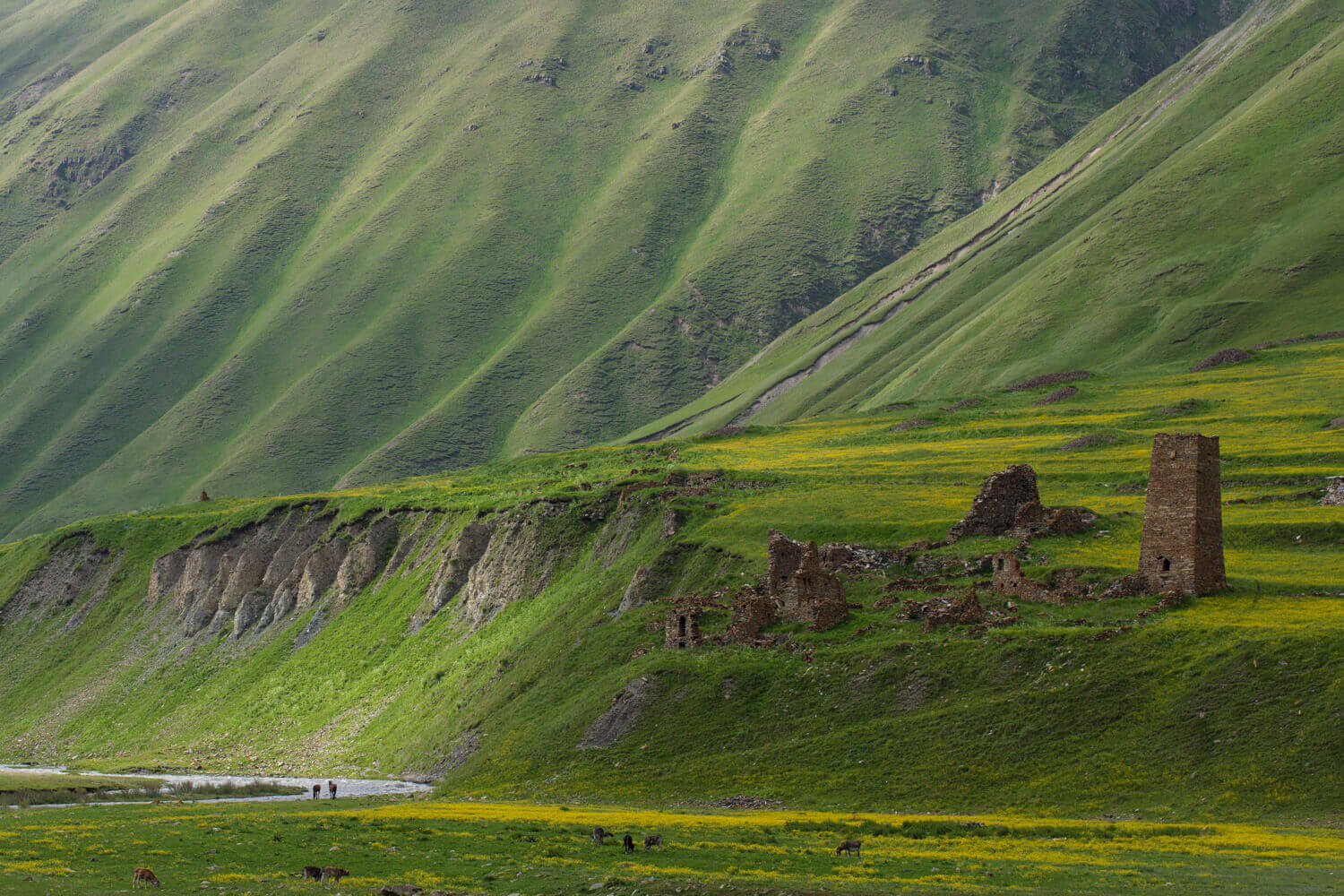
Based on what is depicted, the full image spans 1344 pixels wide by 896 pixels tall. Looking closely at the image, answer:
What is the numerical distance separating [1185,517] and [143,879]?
41.3m

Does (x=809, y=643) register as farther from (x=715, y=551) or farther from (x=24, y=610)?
(x=24, y=610)

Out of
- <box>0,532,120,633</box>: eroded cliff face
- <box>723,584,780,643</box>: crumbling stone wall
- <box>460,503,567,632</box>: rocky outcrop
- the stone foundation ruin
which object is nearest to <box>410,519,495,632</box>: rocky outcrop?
<box>460,503,567,632</box>: rocky outcrop

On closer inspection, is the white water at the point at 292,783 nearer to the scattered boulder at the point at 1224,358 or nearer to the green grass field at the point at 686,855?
the green grass field at the point at 686,855

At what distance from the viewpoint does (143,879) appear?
38.1 metres

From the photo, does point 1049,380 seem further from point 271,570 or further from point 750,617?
point 750,617

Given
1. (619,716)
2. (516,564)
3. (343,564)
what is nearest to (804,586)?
(619,716)

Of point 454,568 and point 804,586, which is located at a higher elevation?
point 454,568

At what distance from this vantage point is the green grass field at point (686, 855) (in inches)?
1442

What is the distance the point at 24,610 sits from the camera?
15300cm

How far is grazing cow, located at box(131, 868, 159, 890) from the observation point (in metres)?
37.8

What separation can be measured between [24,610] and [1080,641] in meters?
127

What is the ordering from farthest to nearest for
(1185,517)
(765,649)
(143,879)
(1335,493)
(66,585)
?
(66,585), (1335,493), (765,649), (1185,517), (143,879)

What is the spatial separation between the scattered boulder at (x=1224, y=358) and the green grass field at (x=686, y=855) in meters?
107

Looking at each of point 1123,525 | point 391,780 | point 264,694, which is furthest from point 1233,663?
point 264,694
